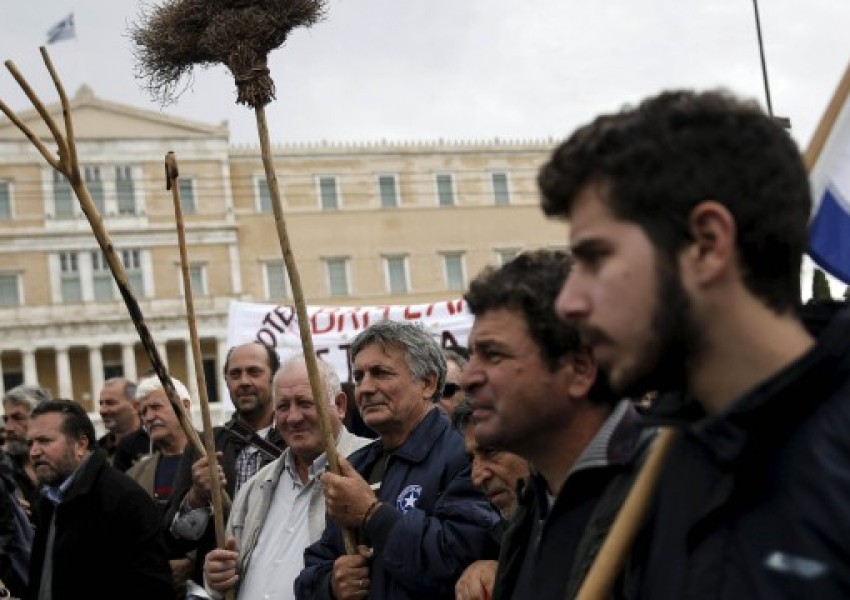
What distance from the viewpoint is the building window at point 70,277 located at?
173 ft

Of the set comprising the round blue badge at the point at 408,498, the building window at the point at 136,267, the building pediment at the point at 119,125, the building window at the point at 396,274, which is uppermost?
the building pediment at the point at 119,125

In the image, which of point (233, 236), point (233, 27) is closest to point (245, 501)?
point (233, 27)

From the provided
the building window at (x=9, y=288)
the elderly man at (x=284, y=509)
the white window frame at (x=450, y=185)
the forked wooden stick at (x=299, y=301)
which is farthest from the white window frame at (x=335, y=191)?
the forked wooden stick at (x=299, y=301)

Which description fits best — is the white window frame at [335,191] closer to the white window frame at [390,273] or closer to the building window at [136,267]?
the white window frame at [390,273]

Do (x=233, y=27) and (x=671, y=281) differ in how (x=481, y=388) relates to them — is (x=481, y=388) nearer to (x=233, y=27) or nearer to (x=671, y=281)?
(x=671, y=281)

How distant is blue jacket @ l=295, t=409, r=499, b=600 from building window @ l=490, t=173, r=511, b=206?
53117 mm

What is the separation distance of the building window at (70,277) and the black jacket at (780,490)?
53.3 m

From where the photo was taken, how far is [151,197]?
53594mm

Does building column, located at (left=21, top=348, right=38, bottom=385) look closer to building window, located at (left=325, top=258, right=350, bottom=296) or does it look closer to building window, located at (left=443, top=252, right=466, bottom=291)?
building window, located at (left=325, top=258, right=350, bottom=296)

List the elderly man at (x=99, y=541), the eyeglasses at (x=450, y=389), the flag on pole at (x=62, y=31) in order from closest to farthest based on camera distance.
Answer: the elderly man at (x=99, y=541)
the eyeglasses at (x=450, y=389)
the flag on pole at (x=62, y=31)

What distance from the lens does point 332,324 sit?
12.4 m

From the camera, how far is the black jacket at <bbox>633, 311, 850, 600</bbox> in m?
1.40

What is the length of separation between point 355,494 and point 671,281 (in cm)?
198

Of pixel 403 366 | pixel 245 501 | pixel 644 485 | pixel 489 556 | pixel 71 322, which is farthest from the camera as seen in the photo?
pixel 71 322
